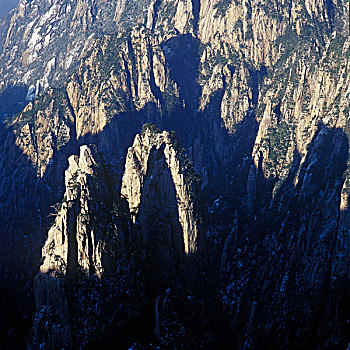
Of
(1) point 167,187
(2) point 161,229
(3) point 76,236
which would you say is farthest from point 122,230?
(1) point 167,187

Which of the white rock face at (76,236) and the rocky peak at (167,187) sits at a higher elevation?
the rocky peak at (167,187)

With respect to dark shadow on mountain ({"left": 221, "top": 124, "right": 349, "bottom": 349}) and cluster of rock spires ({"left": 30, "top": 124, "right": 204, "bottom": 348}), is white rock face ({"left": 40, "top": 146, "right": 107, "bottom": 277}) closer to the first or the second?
cluster of rock spires ({"left": 30, "top": 124, "right": 204, "bottom": 348})

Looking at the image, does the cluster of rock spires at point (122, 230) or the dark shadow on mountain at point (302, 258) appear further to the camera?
the dark shadow on mountain at point (302, 258)

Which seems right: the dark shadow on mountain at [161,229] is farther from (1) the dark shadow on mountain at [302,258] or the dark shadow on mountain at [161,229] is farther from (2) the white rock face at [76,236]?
(1) the dark shadow on mountain at [302,258]

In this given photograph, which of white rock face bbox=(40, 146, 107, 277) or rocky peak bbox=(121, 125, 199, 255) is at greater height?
rocky peak bbox=(121, 125, 199, 255)

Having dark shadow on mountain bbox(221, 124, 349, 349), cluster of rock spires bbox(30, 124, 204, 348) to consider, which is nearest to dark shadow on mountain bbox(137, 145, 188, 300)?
cluster of rock spires bbox(30, 124, 204, 348)

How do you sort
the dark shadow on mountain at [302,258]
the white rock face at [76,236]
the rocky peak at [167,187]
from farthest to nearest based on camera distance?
the rocky peak at [167,187] → the dark shadow on mountain at [302,258] → the white rock face at [76,236]

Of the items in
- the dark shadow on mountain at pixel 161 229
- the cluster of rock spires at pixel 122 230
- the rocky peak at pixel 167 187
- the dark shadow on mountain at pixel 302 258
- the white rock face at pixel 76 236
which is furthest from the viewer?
the dark shadow on mountain at pixel 161 229

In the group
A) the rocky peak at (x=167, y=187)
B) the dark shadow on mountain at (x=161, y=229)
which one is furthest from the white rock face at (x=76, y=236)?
the dark shadow on mountain at (x=161, y=229)

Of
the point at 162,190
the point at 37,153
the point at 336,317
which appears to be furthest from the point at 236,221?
the point at 37,153

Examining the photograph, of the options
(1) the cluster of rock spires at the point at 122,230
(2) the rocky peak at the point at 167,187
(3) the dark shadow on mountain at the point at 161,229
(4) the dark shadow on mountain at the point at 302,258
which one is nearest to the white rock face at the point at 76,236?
(1) the cluster of rock spires at the point at 122,230

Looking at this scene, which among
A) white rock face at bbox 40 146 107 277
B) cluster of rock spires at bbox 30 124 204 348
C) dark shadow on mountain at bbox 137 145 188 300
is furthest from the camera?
dark shadow on mountain at bbox 137 145 188 300

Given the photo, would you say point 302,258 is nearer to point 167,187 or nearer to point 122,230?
point 167,187
